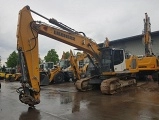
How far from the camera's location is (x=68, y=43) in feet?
49.6

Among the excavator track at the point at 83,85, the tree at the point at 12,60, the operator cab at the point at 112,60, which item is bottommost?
the excavator track at the point at 83,85

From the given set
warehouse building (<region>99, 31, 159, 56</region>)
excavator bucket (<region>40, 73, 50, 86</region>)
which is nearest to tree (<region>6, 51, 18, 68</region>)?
warehouse building (<region>99, 31, 159, 56</region>)

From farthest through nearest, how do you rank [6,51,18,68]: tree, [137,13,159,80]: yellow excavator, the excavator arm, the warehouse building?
[6,51,18,68]: tree
the warehouse building
[137,13,159,80]: yellow excavator
the excavator arm

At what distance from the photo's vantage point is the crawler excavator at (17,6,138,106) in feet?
36.4

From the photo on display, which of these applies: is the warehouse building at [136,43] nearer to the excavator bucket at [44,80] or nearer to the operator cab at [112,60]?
the excavator bucket at [44,80]

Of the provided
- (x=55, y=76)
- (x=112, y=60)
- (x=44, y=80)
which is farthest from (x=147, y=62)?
(x=44, y=80)

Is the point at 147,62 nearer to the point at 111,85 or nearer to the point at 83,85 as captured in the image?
the point at 83,85

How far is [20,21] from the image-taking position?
11414 mm

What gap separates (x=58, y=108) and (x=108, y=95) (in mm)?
4656

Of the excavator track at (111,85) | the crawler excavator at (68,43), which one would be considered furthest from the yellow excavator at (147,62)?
the excavator track at (111,85)

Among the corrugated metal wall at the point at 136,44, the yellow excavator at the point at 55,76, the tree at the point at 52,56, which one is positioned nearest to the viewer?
the yellow excavator at the point at 55,76

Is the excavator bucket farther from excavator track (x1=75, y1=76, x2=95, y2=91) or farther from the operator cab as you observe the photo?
the operator cab

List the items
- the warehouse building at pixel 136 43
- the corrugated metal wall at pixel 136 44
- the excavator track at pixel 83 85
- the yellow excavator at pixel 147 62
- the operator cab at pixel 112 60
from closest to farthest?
the operator cab at pixel 112 60 < the excavator track at pixel 83 85 < the yellow excavator at pixel 147 62 < the warehouse building at pixel 136 43 < the corrugated metal wall at pixel 136 44

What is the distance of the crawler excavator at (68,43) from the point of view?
11.1 metres
